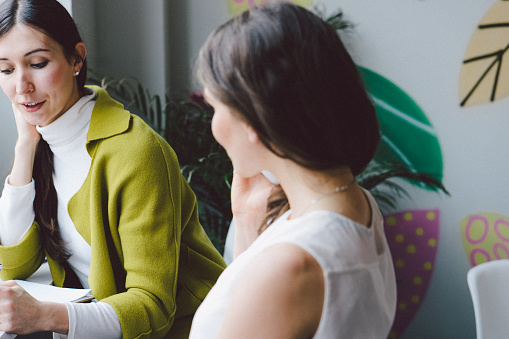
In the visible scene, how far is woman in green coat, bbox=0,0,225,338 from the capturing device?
112 cm

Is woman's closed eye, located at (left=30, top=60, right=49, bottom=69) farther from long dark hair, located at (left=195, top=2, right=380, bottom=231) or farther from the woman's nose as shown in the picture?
long dark hair, located at (left=195, top=2, right=380, bottom=231)

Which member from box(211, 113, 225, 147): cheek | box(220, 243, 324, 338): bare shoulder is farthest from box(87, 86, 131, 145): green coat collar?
box(220, 243, 324, 338): bare shoulder

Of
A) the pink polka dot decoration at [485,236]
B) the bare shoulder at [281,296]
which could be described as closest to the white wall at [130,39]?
the pink polka dot decoration at [485,236]

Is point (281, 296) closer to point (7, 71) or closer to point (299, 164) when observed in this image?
point (299, 164)

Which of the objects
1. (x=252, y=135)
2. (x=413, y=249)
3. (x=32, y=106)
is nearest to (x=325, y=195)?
(x=252, y=135)

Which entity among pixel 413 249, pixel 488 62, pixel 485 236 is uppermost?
pixel 488 62

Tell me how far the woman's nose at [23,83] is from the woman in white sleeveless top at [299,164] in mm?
674

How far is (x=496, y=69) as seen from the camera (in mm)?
2535

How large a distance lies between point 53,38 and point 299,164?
807mm

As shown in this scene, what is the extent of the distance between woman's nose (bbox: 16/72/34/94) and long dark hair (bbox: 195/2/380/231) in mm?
684

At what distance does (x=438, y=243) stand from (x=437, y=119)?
63cm

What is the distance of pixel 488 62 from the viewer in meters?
2.54

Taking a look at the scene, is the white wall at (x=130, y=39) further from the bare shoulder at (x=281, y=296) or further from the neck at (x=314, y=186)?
the bare shoulder at (x=281, y=296)

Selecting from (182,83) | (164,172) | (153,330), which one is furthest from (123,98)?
(153,330)
